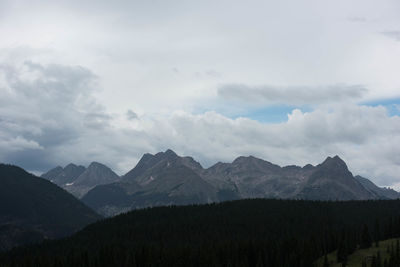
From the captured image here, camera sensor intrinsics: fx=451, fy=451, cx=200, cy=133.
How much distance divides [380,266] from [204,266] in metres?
72.7

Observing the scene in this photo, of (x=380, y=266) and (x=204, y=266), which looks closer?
(x=380, y=266)

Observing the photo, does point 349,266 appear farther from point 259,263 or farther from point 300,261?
point 259,263

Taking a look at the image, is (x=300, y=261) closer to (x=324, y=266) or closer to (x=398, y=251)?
(x=324, y=266)

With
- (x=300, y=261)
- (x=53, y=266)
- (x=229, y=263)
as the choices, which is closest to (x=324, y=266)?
(x=300, y=261)

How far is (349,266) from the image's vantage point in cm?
19812

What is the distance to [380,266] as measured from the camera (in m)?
179

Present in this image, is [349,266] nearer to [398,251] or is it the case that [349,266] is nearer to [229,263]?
[398,251]

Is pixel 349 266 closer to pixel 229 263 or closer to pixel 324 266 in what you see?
pixel 324 266

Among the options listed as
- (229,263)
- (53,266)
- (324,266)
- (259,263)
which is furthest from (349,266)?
(53,266)

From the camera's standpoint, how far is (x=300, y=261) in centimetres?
19988

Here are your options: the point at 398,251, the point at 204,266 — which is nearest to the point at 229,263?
the point at 204,266

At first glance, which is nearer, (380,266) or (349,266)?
(380,266)

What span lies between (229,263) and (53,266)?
77.8 meters

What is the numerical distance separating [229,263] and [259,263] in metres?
14.2
